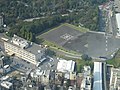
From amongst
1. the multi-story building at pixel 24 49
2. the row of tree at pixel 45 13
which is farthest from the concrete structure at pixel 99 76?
the row of tree at pixel 45 13

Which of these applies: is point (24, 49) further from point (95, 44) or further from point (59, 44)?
point (95, 44)

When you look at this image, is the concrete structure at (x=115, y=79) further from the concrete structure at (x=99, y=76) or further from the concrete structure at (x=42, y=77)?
the concrete structure at (x=42, y=77)

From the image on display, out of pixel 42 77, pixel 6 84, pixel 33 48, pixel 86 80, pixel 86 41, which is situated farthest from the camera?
pixel 86 41

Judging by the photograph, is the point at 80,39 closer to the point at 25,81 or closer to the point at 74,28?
the point at 74,28

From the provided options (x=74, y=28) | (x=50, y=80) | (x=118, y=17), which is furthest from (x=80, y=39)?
(x=50, y=80)

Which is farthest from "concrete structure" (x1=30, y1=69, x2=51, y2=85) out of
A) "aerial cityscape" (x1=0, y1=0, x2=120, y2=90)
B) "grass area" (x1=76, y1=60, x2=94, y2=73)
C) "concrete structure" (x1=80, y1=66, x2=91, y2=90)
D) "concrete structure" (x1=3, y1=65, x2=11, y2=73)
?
"grass area" (x1=76, y1=60, x2=94, y2=73)

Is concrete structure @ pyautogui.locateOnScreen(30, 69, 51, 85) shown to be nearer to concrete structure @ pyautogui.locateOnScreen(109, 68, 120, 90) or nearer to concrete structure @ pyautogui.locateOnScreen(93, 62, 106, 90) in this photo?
concrete structure @ pyautogui.locateOnScreen(93, 62, 106, 90)

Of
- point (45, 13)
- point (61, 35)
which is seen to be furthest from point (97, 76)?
point (45, 13)
